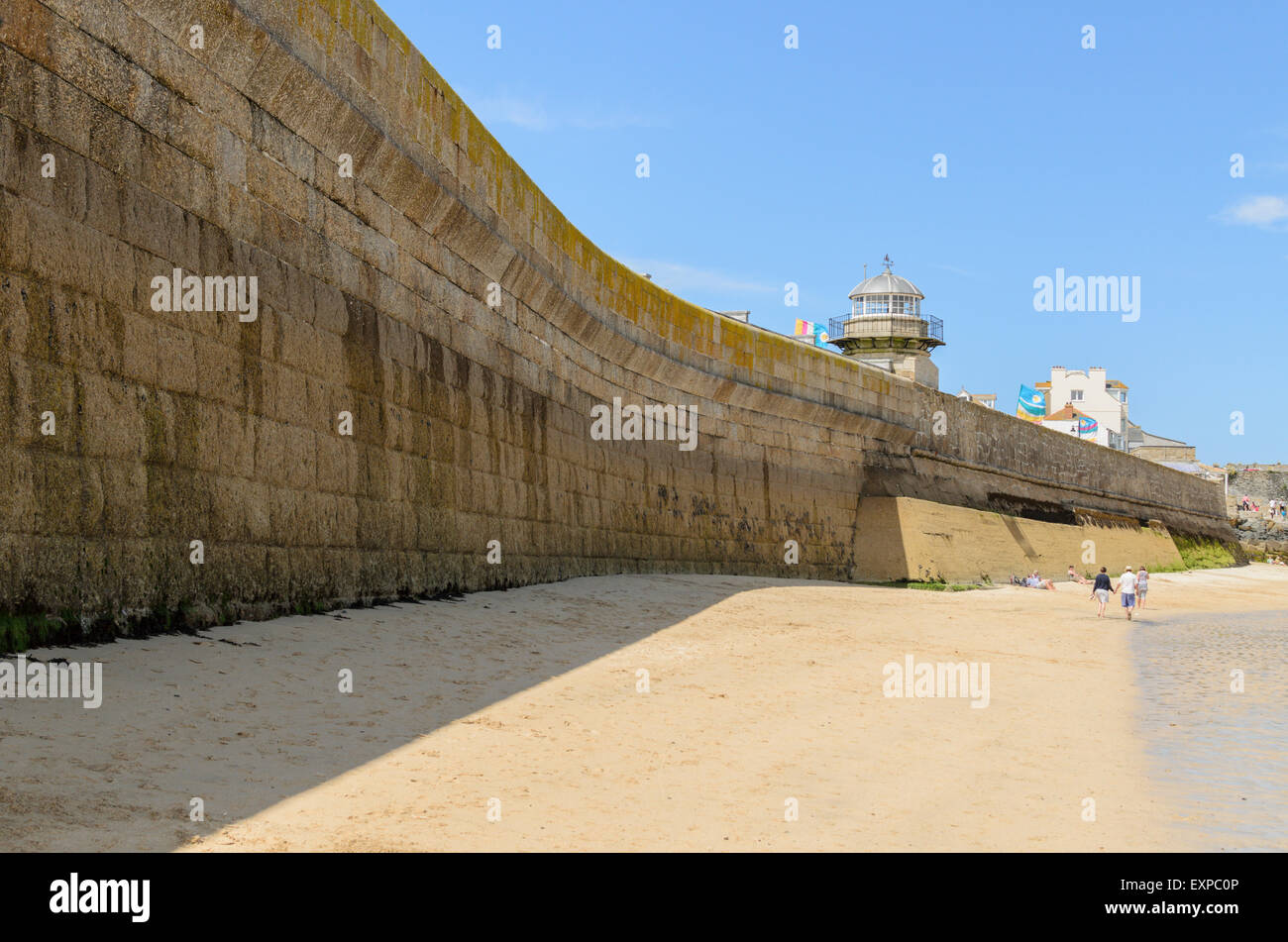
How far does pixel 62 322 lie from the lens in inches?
267

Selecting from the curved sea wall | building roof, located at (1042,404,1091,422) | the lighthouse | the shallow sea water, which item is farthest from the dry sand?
building roof, located at (1042,404,1091,422)

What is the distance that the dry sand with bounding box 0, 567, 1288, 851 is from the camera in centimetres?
501

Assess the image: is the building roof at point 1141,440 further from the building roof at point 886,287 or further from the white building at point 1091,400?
the building roof at point 886,287

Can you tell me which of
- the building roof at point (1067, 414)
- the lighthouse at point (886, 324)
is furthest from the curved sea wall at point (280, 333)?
the building roof at point (1067, 414)

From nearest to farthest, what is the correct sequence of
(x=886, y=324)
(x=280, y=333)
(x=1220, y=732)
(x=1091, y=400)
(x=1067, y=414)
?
1. (x=280, y=333)
2. (x=1220, y=732)
3. (x=886, y=324)
4. (x=1067, y=414)
5. (x=1091, y=400)

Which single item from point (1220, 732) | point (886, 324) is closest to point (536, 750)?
point (1220, 732)

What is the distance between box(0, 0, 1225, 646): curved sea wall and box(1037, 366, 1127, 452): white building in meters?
74.4

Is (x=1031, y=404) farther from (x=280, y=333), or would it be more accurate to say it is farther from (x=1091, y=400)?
(x=280, y=333)

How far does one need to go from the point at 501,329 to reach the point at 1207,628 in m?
13.8

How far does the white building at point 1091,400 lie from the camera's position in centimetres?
8638

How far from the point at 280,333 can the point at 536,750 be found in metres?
4.19

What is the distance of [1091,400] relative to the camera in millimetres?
88062

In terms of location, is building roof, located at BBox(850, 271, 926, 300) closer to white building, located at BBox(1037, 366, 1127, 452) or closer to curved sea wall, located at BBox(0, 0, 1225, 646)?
curved sea wall, located at BBox(0, 0, 1225, 646)
